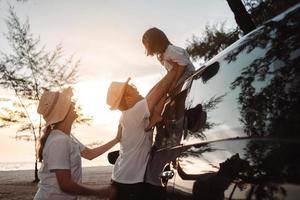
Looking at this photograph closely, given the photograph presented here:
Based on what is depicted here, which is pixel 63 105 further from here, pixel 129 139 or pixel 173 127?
pixel 173 127

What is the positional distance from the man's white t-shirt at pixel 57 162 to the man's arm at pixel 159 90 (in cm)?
70

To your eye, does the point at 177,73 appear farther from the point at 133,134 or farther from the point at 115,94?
the point at 133,134

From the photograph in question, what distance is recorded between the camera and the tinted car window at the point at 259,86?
1.77 meters

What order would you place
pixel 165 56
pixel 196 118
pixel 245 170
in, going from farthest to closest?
1. pixel 165 56
2. pixel 196 118
3. pixel 245 170

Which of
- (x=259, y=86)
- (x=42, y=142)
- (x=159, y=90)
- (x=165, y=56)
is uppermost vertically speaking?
(x=165, y=56)

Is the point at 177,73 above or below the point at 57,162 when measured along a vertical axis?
above

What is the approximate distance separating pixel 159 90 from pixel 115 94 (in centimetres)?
38

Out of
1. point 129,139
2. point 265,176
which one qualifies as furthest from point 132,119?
point 265,176

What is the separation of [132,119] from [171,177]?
2.58 feet

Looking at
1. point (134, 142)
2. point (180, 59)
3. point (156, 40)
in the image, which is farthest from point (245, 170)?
point (156, 40)

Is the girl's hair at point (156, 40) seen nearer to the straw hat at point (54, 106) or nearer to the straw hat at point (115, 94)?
the straw hat at point (115, 94)

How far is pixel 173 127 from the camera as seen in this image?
11.2 ft

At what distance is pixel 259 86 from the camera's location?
2.02 meters

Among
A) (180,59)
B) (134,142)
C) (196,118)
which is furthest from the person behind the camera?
(180,59)
